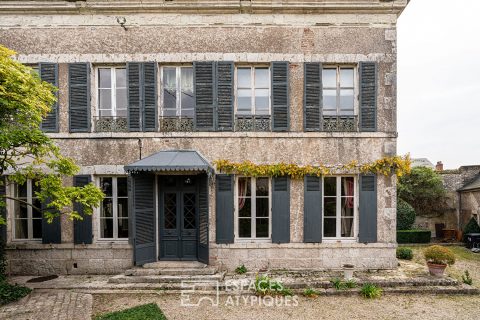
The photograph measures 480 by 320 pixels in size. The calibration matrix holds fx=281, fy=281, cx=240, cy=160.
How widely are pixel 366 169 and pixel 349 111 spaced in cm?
182

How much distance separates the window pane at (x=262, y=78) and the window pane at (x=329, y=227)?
448 centimetres

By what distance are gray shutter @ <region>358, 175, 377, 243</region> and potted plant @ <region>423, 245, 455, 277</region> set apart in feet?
4.80

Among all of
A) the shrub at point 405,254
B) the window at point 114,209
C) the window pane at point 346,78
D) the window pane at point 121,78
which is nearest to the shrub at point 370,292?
the shrub at point 405,254

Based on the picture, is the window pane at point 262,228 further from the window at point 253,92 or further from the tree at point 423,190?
the tree at point 423,190

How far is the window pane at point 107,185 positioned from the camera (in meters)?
8.53

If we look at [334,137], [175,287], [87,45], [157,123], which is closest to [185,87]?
[157,123]

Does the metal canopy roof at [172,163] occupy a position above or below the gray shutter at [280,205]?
above

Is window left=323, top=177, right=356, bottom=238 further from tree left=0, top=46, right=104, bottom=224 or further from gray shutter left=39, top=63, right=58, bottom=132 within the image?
gray shutter left=39, top=63, right=58, bottom=132

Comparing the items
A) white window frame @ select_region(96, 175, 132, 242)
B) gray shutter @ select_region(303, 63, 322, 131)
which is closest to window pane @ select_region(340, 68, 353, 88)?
gray shutter @ select_region(303, 63, 322, 131)

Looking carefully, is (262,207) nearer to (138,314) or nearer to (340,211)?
(340,211)

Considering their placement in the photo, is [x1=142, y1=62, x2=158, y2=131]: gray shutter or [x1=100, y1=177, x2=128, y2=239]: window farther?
[x1=100, y1=177, x2=128, y2=239]: window

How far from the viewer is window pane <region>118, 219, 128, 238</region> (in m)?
8.56

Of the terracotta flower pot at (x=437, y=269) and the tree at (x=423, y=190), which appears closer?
the terracotta flower pot at (x=437, y=269)

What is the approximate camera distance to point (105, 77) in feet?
28.3
